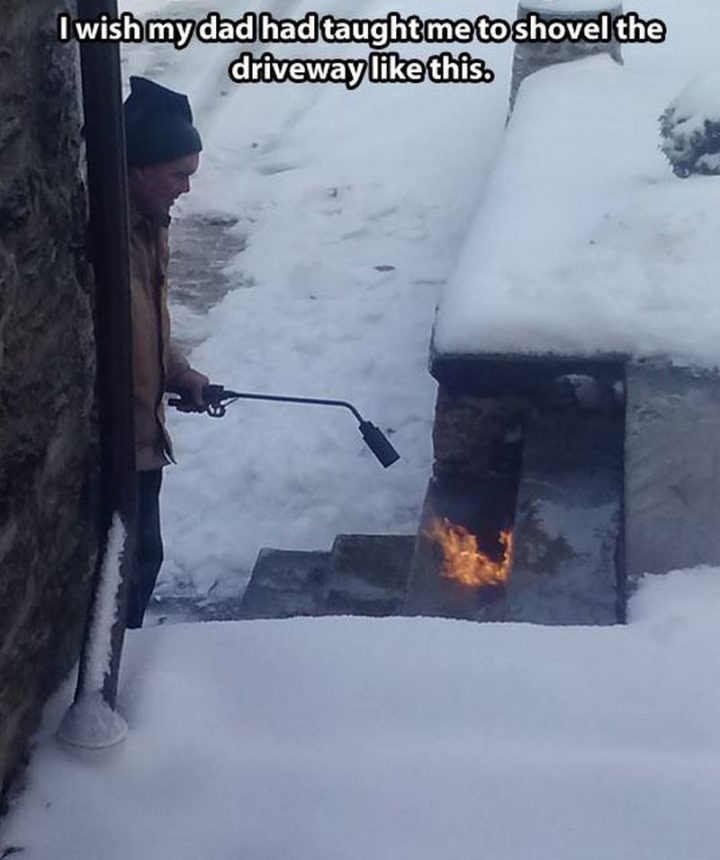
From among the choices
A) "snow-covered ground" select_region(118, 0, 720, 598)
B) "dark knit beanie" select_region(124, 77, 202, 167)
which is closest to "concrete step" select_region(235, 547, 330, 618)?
"snow-covered ground" select_region(118, 0, 720, 598)

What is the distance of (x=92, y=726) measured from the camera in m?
2.44

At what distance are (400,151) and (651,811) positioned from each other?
7710 millimetres

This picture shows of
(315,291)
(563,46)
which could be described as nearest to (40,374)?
(315,291)

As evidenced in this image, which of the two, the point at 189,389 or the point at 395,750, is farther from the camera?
the point at 189,389

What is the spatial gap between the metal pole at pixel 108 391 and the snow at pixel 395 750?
93 mm

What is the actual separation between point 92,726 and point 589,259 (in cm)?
282

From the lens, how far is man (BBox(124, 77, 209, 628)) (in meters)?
3.48

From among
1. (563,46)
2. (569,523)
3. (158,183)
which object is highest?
(158,183)

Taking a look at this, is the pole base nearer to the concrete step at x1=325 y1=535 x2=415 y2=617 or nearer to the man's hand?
the man's hand

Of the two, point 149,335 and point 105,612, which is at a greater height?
point 105,612

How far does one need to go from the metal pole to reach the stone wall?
0.03 metres

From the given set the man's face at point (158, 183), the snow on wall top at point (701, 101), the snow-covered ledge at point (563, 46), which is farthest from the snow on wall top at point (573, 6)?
the man's face at point (158, 183)

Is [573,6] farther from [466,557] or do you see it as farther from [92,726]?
[92,726]

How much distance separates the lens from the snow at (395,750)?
2336 mm
